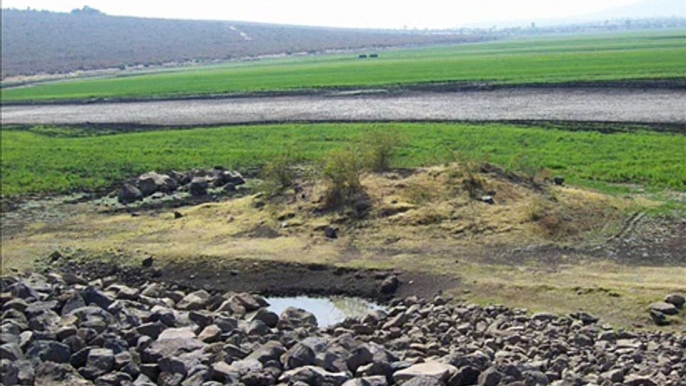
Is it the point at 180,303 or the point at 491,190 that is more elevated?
the point at 491,190

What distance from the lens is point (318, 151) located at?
34.2 m

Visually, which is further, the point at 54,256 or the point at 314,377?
the point at 54,256

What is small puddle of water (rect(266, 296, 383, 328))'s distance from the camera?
16397 millimetres

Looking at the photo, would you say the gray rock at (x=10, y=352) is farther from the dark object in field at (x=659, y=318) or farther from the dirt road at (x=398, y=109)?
the dirt road at (x=398, y=109)

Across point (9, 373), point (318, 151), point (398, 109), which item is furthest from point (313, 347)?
point (398, 109)

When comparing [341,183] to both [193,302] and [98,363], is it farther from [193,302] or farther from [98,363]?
[98,363]

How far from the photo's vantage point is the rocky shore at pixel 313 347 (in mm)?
11594

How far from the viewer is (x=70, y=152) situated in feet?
127

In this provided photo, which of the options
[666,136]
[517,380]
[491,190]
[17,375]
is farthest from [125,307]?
[666,136]

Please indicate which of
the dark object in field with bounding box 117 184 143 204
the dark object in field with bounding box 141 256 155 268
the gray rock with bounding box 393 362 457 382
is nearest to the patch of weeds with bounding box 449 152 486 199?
the dark object in field with bounding box 141 256 155 268

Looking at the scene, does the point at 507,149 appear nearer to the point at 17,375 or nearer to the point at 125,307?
the point at 125,307

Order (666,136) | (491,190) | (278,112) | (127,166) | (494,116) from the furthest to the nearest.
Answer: (278,112) → (494,116) → (127,166) → (666,136) → (491,190)

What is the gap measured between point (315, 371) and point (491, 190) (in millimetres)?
10949

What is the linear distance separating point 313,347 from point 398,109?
3630 centimetres
